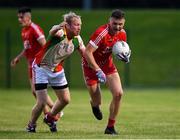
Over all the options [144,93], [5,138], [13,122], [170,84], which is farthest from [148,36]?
[5,138]

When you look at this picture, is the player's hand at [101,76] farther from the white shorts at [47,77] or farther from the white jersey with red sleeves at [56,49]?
the white shorts at [47,77]

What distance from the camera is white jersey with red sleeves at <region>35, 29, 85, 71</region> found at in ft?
48.4

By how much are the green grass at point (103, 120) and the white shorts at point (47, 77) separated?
0.91 metres

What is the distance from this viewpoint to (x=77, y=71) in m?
35.4

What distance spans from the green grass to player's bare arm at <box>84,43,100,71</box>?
3.88 ft

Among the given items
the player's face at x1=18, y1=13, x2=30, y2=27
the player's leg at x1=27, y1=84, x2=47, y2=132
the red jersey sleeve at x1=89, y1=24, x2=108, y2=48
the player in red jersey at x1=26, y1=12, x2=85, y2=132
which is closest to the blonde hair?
the player in red jersey at x1=26, y1=12, x2=85, y2=132

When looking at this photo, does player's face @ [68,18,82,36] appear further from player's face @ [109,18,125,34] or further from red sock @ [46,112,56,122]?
red sock @ [46,112,56,122]

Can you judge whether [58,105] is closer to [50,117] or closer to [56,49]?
[50,117]

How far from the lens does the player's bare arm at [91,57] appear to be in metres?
14.7

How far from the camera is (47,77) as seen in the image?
15.1 m

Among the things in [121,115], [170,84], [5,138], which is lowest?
[170,84]

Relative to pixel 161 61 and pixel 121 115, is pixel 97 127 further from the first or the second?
pixel 161 61

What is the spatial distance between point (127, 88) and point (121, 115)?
13.7 m

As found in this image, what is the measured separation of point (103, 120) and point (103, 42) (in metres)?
3.87
